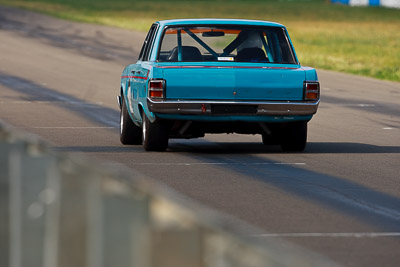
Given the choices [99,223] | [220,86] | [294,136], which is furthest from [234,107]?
[99,223]

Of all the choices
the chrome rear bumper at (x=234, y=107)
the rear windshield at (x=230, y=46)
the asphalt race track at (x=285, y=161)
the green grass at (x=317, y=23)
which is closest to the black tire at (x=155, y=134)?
the asphalt race track at (x=285, y=161)

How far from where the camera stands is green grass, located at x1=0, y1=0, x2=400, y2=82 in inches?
1507

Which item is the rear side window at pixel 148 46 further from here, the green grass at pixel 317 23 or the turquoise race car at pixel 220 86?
the green grass at pixel 317 23

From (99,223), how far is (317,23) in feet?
216

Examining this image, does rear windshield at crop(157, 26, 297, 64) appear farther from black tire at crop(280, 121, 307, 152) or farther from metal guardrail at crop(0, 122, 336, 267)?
metal guardrail at crop(0, 122, 336, 267)

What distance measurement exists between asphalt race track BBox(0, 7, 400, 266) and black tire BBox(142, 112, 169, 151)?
177mm

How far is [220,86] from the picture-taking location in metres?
13.4

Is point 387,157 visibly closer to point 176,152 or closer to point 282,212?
point 176,152

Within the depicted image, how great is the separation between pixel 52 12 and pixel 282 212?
56724 millimetres

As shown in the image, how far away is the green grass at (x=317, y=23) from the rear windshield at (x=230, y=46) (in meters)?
17.9

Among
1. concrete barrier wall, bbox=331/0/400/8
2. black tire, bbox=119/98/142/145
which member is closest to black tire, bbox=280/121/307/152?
black tire, bbox=119/98/142/145

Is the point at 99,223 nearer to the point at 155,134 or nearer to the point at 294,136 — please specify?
the point at 155,134

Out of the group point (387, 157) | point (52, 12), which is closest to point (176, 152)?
point (387, 157)

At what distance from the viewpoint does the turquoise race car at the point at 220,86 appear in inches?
527
